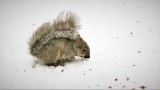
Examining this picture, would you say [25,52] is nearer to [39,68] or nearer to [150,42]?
[39,68]

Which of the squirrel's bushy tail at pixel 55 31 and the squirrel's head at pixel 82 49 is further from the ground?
the squirrel's bushy tail at pixel 55 31

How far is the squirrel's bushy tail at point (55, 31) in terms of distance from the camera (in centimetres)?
259

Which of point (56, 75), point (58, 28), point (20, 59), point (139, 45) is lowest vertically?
point (56, 75)

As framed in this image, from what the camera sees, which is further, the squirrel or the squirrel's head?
the squirrel's head

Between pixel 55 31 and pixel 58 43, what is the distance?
17cm

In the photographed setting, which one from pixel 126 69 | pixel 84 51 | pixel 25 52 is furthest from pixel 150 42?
pixel 25 52

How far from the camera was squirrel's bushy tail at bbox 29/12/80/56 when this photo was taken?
8.50 feet

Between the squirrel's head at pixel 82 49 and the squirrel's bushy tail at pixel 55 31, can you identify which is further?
the squirrel's head at pixel 82 49

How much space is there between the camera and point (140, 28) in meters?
3.38

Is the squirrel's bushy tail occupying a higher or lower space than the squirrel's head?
higher

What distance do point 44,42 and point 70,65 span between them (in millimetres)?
423

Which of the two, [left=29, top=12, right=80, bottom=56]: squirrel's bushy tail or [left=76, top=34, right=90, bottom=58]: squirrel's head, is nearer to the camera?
[left=29, top=12, right=80, bottom=56]: squirrel's bushy tail

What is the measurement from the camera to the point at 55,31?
2676 millimetres

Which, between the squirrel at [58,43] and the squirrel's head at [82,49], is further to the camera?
the squirrel's head at [82,49]
